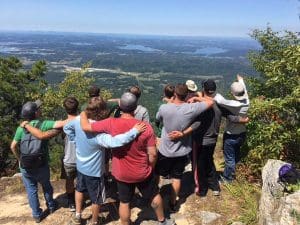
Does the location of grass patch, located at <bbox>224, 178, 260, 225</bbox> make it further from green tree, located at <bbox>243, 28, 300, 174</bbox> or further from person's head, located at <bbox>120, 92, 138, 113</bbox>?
person's head, located at <bbox>120, 92, 138, 113</bbox>

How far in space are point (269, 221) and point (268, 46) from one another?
16.5 feet

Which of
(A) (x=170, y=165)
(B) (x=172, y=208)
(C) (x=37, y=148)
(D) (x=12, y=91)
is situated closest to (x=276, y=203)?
(A) (x=170, y=165)

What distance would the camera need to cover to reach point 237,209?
5.82 metres

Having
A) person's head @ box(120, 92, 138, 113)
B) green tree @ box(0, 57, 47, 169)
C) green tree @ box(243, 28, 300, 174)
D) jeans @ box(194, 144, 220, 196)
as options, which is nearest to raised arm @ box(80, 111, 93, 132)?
person's head @ box(120, 92, 138, 113)

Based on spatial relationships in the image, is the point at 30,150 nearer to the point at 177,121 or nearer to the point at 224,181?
the point at 177,121

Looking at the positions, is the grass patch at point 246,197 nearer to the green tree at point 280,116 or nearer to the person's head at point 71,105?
the green tree at point 280,116

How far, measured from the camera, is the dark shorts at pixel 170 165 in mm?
5548

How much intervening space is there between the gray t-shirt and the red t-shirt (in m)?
0.70

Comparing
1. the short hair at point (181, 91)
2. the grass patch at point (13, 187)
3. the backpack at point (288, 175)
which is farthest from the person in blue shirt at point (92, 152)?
the grass patch at point (13, 187)

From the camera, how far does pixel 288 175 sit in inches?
188

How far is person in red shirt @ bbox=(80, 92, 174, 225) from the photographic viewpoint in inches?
183

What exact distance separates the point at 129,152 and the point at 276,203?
1.84 metres

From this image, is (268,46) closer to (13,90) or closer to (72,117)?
(72,117)

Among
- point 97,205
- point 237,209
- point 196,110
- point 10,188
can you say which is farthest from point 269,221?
point 10,188
